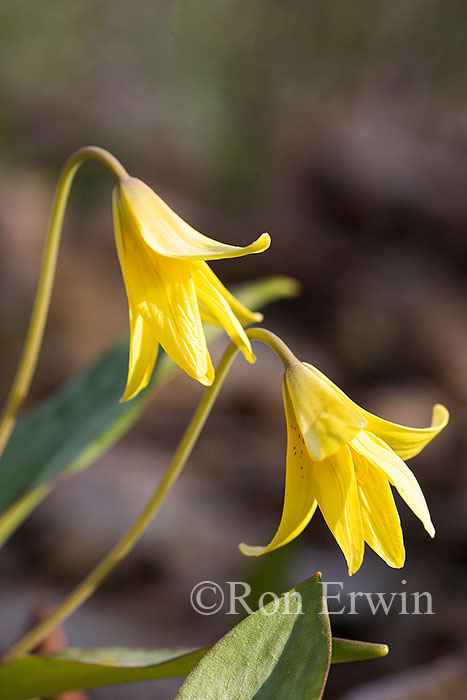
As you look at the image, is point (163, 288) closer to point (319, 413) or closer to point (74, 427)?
point (319, 413)

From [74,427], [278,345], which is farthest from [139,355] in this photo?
[74,427]

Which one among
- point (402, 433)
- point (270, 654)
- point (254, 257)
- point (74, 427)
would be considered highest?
point (254, 257)

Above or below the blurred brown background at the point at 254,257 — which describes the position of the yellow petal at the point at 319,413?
below

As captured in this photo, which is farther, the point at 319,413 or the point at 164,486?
the point at 164,486

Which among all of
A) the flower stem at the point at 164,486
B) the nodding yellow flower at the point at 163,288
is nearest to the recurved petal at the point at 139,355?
the nodding yellow flower at the point at 163,288

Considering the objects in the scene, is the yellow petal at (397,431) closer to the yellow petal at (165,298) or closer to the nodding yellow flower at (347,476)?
the nodding yellow flower at (347,476)

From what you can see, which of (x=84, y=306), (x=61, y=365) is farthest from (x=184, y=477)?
(x=84, y=306)
